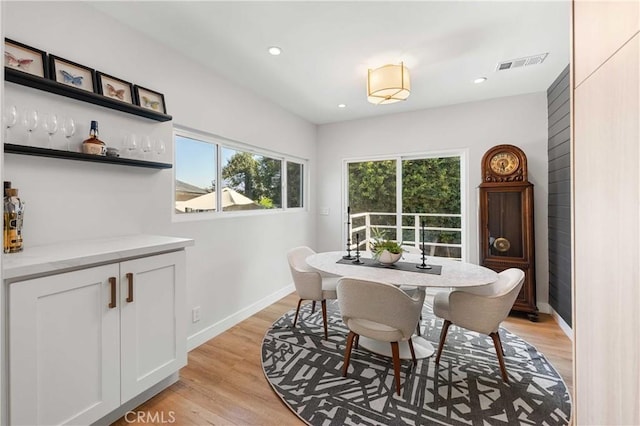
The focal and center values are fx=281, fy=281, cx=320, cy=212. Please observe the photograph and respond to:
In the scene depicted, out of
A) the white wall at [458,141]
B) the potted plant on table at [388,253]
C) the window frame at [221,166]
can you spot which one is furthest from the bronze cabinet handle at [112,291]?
the white wall at [458,141]

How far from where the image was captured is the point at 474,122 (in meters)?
3.61

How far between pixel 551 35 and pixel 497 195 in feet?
5.40

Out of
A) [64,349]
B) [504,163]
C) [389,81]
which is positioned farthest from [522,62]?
[64,349]

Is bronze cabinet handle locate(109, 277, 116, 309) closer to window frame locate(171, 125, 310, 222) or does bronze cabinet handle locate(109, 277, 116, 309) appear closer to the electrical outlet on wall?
window frame locate(171, 125, 310, 222)

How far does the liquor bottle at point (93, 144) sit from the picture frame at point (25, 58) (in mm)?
333

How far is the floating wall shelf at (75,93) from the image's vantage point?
1.46 metres

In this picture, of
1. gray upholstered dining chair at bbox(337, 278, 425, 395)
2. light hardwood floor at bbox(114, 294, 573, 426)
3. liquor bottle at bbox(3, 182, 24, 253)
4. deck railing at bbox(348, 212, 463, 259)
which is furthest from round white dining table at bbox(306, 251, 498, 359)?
liquor bottle at bbox(3, 182, 24, 253)

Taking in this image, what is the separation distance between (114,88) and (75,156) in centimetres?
59

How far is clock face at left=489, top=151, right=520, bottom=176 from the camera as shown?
325 centimetres

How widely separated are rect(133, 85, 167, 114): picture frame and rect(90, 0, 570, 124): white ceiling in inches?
17.3

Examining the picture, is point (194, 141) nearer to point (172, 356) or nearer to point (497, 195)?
point (172, 356)

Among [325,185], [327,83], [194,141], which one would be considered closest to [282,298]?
[325,185]

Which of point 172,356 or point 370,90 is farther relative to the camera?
point 370,90

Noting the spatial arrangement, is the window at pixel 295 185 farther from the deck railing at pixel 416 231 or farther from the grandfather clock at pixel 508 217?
the grandfather clock at pixel 508 217
